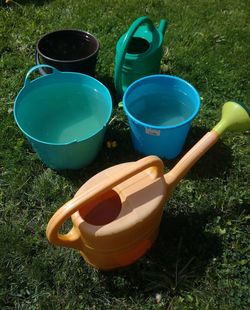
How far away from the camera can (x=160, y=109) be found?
6.12 ft

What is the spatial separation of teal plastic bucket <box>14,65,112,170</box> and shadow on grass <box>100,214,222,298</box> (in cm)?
48

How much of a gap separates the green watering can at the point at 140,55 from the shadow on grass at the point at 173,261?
0.72m

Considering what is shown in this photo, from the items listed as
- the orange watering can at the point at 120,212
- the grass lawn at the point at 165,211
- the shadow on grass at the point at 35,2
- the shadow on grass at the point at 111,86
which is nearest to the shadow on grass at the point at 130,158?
the grass lawn at the point at 165,211

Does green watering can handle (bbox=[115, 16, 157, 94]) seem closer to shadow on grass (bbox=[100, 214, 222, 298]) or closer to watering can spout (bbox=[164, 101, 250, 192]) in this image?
watering can spout (bbox=[164, 101, 250, 192])

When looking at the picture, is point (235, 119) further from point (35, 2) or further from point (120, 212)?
point (35, 2)

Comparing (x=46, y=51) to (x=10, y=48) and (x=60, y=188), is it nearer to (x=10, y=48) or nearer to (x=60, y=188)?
(x=10, y=48)

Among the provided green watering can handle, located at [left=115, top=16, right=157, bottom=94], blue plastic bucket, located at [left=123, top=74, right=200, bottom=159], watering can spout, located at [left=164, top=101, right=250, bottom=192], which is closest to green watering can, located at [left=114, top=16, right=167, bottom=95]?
green watering can handle, located at [left=115, top=16, right=157, bottom=94]

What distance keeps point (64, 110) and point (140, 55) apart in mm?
438

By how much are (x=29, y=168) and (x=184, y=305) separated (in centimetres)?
86

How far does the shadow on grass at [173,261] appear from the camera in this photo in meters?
1.44

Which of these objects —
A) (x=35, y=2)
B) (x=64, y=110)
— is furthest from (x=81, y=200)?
(x=35, y=2)

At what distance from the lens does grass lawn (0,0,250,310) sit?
1.42 meters

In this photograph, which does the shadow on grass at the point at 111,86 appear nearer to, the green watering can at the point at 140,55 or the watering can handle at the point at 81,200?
the green watering can at the point at 140,55

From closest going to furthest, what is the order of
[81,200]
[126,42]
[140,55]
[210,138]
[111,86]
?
[81,200]
[210,138]
[126,42]
[140,55]
[111,86]
